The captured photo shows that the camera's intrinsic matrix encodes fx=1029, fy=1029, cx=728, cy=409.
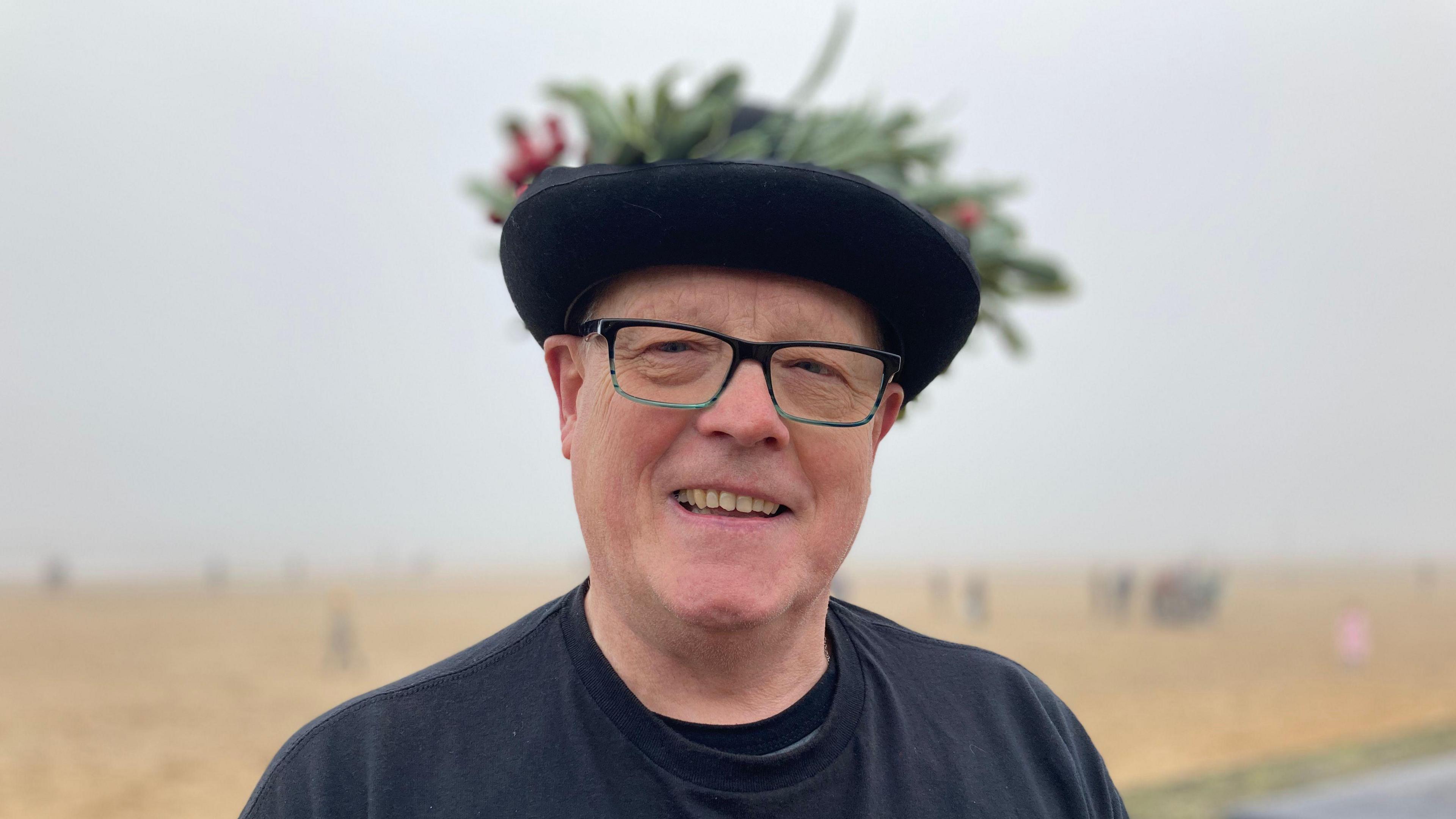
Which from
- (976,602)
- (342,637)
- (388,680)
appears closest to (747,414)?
(388,680)

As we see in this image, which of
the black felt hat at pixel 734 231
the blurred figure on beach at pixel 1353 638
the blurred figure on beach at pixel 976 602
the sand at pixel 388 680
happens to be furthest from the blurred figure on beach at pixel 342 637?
the black felt hat at pixel 734 231

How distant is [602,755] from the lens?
1499 mm

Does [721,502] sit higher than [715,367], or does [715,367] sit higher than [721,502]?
[715,367]

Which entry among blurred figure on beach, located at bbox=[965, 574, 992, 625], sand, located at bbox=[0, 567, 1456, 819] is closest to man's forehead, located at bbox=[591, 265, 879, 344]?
sand, located at bbox=[0, 567, 1456, 819]

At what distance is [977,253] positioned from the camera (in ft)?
7.48

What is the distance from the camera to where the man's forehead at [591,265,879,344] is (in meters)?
1.50

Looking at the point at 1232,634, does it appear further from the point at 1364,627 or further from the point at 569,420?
the point at 569,420

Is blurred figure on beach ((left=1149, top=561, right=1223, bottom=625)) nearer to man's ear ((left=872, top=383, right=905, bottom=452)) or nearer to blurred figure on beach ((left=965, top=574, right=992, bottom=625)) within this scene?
blurred figure on beach ((left=965, top=574, right=992, bottom=625))

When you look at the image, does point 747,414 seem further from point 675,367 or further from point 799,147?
point 799,147

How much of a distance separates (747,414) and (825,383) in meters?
0.17

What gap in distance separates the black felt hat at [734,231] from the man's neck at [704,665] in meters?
0.51

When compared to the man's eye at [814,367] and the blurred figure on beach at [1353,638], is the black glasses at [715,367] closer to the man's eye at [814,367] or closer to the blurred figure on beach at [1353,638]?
the man's eye at [814,367]

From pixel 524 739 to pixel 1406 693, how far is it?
55.9ft

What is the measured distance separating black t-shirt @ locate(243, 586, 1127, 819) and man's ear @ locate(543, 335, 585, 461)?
0.88 ft
